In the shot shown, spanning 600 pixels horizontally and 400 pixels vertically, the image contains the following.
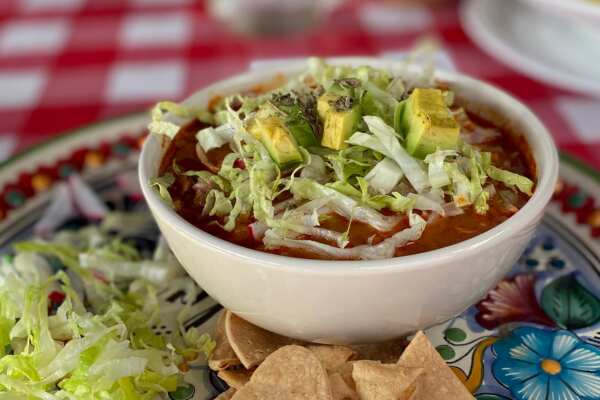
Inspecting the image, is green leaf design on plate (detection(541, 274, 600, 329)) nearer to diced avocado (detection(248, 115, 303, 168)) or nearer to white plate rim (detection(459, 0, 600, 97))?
diced avocado (detection(248, 115, 303, 168))

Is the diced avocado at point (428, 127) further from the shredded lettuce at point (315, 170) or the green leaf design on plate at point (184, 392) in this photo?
the green leaf design on plate at point (184, 392)

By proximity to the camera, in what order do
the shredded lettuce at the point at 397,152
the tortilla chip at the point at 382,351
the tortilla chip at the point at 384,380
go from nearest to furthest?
the tortilla chip at the point at 384,380 → the shredded lettuce at the point at 397,152 → the tortilla chip at the point at 382,351

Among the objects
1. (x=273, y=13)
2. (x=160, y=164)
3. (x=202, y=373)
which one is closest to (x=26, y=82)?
(x=273, y=13)

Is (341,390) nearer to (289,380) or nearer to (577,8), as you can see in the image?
(289,380)

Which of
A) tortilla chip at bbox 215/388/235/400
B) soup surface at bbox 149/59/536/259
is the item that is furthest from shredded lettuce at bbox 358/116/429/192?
tortilla chip at bbox 215/388/235/400

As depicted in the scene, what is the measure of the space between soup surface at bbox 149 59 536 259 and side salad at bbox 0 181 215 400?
0.26 m

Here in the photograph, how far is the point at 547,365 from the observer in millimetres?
1384

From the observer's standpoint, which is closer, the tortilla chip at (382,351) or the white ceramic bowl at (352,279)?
the white ceramic bowl at (352,279)

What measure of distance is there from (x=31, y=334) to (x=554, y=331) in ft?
3.21

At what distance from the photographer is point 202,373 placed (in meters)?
1.41

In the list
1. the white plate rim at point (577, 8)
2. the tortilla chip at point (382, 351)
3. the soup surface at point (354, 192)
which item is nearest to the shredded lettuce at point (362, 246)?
the soup surface at point (354, 192)

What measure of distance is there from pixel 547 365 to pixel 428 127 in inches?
18.9

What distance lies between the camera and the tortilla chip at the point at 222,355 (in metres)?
1.38

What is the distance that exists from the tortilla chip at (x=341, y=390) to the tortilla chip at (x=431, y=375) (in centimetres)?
9
